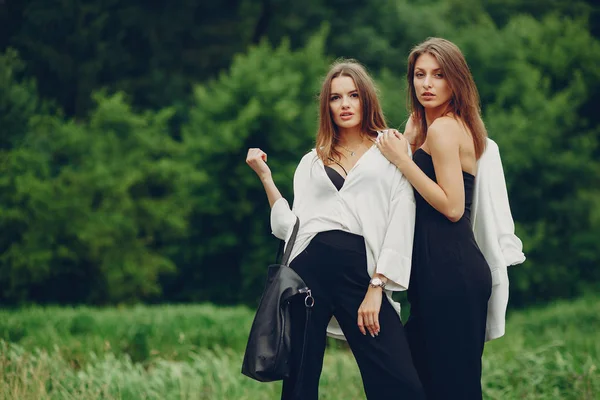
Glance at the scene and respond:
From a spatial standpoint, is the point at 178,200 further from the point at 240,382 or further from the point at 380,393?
the point at 380,393

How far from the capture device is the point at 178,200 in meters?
19.1

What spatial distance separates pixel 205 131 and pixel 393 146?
52.3 feet

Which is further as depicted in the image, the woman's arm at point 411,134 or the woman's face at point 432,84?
the woman's arm at point 411,134

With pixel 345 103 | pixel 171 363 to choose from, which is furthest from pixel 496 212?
pixel 171 363

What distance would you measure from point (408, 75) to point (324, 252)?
0.94 meters

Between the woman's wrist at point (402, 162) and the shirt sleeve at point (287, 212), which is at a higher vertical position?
the woman's wrist at point (402, 162)

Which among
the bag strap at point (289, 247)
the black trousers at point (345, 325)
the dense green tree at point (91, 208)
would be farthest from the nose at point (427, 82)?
the dense green tree at point (91, 208)

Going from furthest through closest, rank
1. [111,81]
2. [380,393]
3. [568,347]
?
[111,81] < [568,347] < [380,393]

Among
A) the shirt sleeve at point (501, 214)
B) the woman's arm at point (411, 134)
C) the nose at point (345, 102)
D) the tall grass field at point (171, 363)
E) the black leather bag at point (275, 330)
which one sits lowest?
the tall grass field at point (171, 363)

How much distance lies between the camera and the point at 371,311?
3.68 m

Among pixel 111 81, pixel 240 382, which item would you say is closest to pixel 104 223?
pixel 111 81

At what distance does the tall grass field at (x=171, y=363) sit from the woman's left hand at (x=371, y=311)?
83.1 inches

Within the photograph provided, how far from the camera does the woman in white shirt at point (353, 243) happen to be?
146 inches

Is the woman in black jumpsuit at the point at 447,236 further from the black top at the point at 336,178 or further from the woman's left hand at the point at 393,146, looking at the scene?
the black top at the point at 336,178
